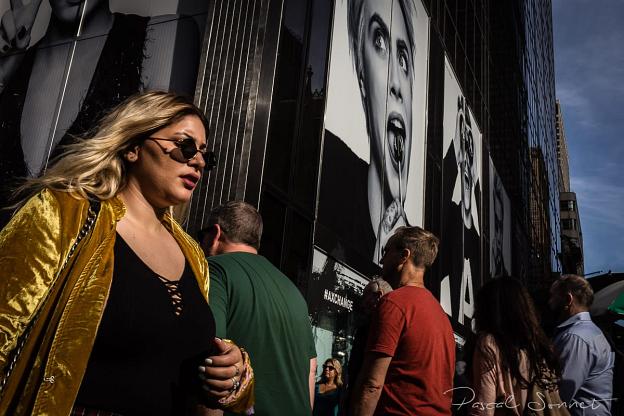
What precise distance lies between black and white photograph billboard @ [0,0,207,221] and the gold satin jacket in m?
4.53

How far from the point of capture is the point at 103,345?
4.40 ft

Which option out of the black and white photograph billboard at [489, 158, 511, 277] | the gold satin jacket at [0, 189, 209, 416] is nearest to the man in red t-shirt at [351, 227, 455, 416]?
the gold satin jacket at [0, 189, 209, 416]

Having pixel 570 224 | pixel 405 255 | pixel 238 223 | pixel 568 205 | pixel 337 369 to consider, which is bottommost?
pixel 337 369

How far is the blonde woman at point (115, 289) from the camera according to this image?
4.08ft

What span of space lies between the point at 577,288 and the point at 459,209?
983cm

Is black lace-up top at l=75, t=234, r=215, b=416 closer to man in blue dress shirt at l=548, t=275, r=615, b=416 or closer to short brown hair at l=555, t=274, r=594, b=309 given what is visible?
man in blue dress shirt at l=548, t=275, r=615, b=416

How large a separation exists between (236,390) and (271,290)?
0.87 metres

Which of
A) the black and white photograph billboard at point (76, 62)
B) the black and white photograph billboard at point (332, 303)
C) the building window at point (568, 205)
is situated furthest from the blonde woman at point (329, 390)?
the building window at point (568, 205)

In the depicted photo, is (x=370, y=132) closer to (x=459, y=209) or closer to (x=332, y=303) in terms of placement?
(x=332, y=303)

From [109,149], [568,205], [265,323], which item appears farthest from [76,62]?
[568,205]

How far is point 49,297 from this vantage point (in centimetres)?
129

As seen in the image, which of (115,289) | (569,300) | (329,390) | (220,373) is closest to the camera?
(115,289)

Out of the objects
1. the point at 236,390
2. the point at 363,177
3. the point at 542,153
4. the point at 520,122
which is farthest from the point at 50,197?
the point at 542,153

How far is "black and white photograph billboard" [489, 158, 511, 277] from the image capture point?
58.7ft
